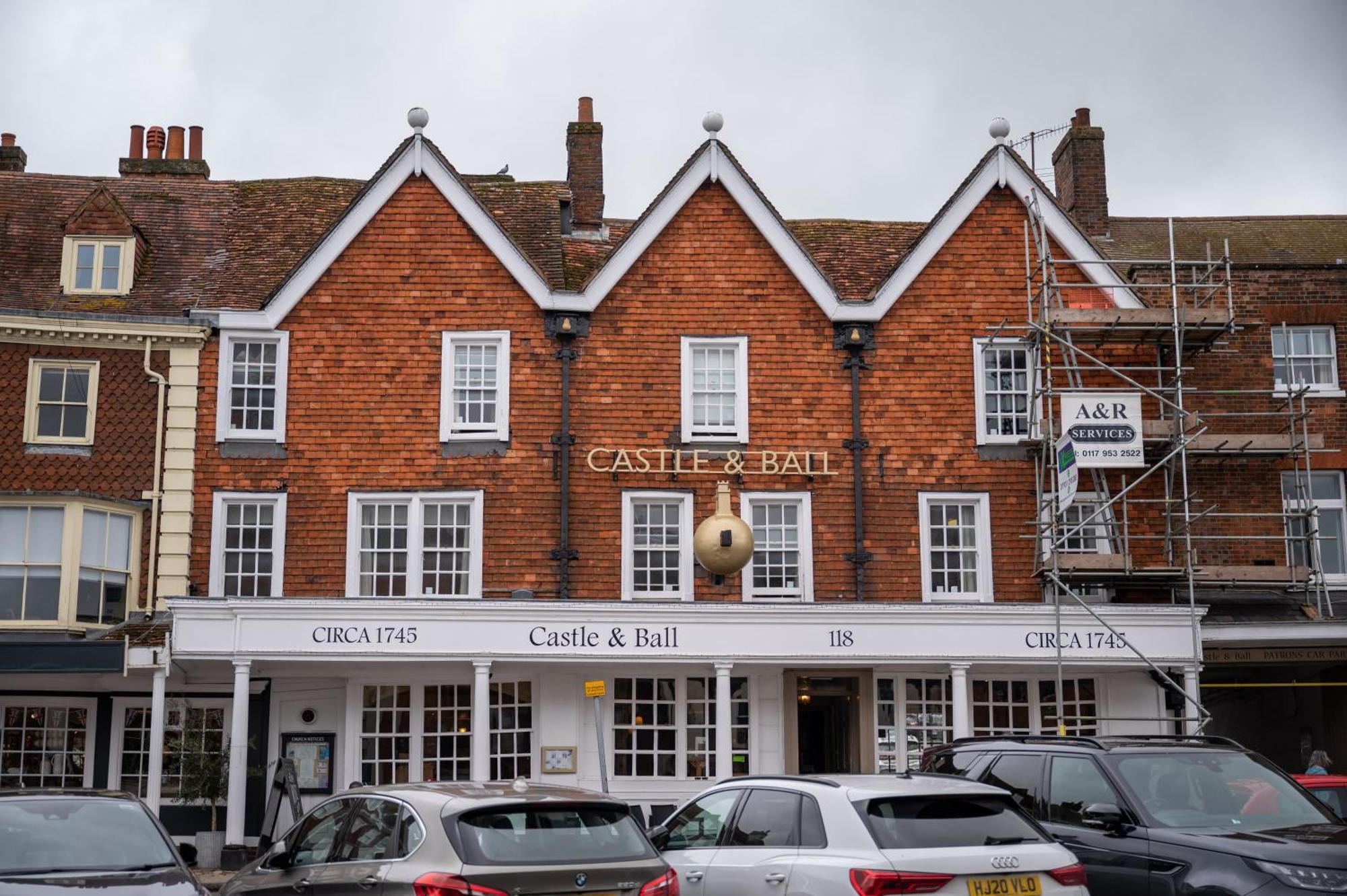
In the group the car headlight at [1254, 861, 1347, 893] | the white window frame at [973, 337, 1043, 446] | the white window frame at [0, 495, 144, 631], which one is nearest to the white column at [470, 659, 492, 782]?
the white window frame at [0, 495, 144, 631]

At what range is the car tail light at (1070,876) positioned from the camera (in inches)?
379

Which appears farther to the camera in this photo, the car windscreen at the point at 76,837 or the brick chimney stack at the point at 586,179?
the brick chimney stack at the point at 586,179

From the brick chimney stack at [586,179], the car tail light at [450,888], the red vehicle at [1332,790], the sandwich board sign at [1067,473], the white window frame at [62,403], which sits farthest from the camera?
the brick chimney stack at [586,179]

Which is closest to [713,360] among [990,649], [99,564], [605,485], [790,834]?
[605,485]

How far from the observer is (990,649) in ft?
71.9

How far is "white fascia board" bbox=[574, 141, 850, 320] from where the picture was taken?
24.5 m

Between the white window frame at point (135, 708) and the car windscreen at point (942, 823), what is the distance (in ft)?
52.2

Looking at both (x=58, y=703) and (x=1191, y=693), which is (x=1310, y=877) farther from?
(x=58, y=703)

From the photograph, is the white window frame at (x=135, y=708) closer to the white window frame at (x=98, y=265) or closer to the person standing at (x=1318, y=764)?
the white window frame at (x=98, y=265)

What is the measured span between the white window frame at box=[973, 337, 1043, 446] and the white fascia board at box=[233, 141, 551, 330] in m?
7.25

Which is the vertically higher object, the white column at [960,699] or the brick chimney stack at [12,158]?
the brick chimney stack at [12,158]

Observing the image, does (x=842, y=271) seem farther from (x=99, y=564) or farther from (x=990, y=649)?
(x=99, y=564)

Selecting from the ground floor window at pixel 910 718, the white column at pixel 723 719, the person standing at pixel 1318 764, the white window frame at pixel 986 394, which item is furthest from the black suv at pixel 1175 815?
the white window frame at pixel 986 394

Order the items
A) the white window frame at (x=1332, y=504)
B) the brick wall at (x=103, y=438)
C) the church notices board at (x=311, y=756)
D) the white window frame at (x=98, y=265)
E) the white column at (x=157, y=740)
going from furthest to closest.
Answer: the white window frame at (x=1332, y=504) → the white window frame at (x=98, y=265) → the brick wall at (x=103, y=438) → the church notices board at (x=311, y=756) → the white column at (x=157, y=740)
